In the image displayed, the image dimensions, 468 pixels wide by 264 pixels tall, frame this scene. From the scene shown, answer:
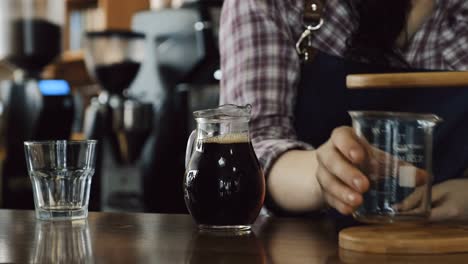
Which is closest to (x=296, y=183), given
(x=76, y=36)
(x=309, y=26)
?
(x=309, y=26)

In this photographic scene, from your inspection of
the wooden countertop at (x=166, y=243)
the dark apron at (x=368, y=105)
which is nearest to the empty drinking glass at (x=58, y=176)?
the wooden countertop at (x=166, y=243)

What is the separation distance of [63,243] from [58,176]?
23 cm

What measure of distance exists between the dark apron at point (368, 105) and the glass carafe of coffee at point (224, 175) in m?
0.45

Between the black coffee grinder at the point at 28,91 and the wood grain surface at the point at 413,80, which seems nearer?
the wood grain surface at the point at 413,80

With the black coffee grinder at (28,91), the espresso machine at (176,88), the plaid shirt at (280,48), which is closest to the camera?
the plaid shirt at (280,48)

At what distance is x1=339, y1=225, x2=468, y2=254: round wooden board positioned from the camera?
793mm

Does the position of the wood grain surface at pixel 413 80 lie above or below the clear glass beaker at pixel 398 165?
above

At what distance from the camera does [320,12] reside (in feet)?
4.77

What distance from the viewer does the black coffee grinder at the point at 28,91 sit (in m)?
2.80

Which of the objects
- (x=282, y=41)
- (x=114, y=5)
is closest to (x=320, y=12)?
(x=282, y=41)

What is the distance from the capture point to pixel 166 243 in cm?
84

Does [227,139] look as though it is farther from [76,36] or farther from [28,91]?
[76,36]

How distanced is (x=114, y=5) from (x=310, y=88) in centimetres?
260

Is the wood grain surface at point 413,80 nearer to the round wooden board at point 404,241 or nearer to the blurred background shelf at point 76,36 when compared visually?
the round wooden board at point 404,241
